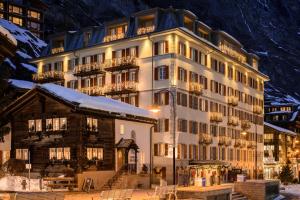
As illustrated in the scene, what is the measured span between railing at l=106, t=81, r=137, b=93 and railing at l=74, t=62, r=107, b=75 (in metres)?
2.85

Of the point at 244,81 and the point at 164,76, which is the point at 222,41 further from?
the point at 164,76

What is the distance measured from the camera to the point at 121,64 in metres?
67.5

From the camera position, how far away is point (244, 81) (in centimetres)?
8669

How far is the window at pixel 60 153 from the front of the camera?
161ft

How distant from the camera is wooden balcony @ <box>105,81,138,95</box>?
66750 mm

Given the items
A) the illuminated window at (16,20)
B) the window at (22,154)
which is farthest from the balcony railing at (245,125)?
the illuminated window at (16,20)

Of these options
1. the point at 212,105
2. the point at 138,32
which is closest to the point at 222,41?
the point at 212,105

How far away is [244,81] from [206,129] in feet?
61.8

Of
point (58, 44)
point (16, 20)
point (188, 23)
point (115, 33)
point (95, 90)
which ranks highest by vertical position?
point (16, 20)

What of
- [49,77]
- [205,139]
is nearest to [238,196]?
[205,139]

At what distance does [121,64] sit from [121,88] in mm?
3008

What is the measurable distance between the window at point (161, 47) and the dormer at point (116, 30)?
6238mm

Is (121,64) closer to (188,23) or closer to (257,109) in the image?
(188,23)

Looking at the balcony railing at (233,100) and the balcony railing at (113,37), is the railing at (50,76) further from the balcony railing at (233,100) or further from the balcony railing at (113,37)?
the balcony railing at (233,100)
